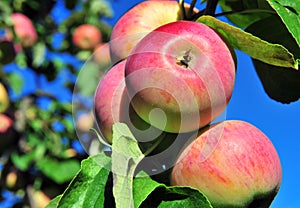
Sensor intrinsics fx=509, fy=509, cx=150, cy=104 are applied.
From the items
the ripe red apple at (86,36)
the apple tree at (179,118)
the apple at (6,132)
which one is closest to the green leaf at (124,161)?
the apple tree at (179,118)

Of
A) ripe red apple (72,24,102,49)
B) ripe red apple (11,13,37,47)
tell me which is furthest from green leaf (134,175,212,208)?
ripe red apple (72,24,102,49)

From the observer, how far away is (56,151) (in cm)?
252

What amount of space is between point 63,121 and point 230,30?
7.21 ft

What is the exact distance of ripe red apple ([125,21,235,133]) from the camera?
0.67 m

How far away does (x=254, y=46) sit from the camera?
691 mm

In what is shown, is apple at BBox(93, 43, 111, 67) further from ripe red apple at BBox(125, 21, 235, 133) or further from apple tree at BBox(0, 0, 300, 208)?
ripe red apple at BBox(125, 21, 235, 133)

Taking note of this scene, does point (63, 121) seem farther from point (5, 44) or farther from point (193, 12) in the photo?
point (193, 12)

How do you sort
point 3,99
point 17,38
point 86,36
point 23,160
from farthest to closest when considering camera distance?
point 86,36 → point 3,99 → point 17,38 → point 23,160

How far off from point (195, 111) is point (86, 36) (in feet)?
10.2

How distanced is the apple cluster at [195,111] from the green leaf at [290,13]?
85 millimetres

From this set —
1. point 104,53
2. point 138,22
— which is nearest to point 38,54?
point 104,53

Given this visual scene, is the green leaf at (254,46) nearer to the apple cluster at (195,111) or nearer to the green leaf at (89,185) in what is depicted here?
the apple cluster at (195,111)

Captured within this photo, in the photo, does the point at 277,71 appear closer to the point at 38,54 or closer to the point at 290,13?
the point at 290,13

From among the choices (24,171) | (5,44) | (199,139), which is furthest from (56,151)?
(199,139)
